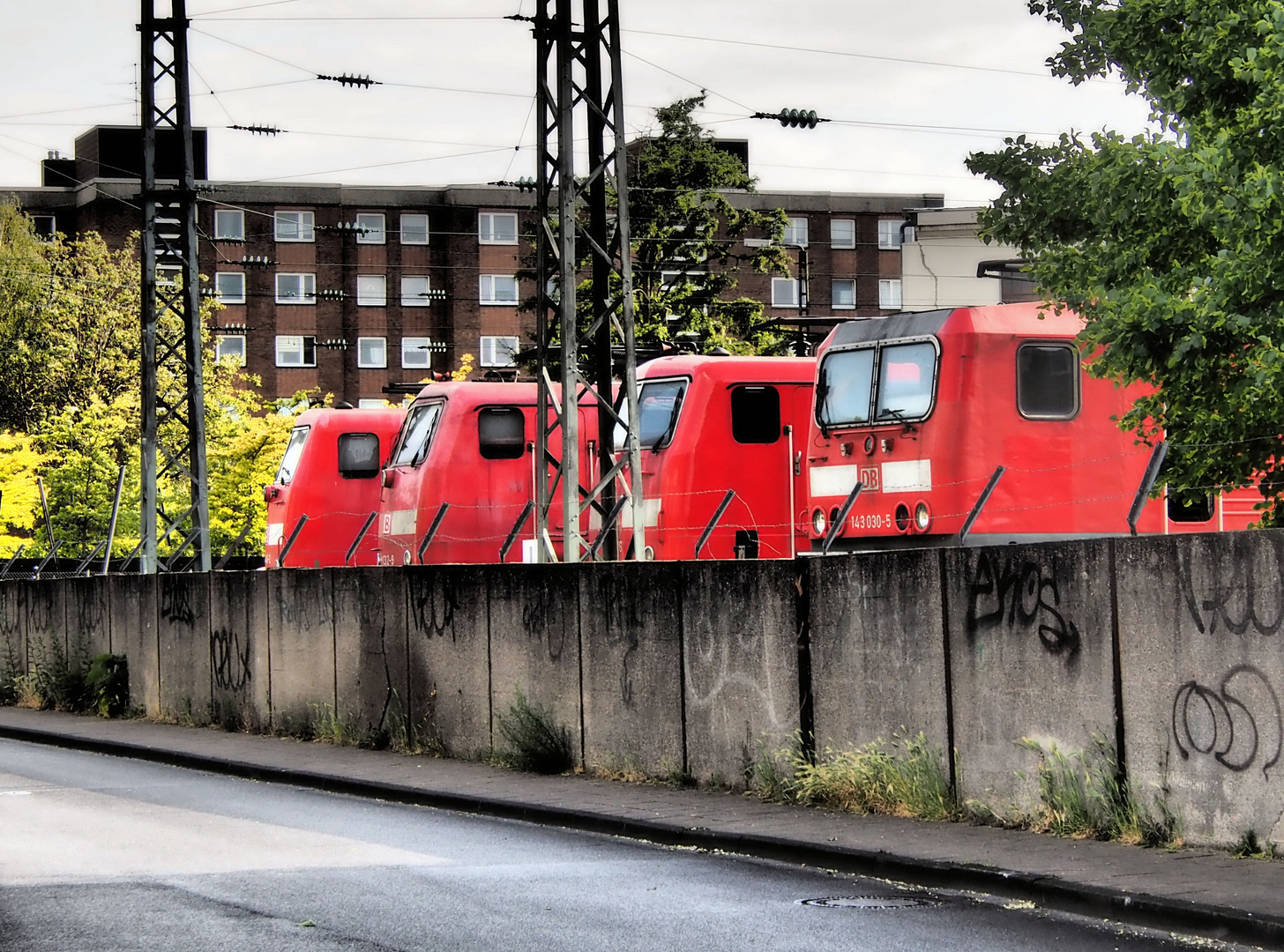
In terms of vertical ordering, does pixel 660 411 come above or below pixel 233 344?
below

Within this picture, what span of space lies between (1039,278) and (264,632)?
1001 cm

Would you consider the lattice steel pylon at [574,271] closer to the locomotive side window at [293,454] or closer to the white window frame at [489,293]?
the locomotive side window at [293,454]

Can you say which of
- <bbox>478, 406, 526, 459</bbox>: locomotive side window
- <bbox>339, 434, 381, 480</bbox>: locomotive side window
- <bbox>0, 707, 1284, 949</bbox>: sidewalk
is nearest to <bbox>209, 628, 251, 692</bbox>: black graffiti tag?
<bbox>0, 707, 1284, 949</bbox>: sidewalk

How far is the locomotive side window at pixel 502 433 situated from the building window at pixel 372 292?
61083 mm

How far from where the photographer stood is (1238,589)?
10.5 metres

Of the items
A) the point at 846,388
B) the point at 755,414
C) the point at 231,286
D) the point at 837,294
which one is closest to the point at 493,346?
the point at 231,286

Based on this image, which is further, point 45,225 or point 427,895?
point 45,225

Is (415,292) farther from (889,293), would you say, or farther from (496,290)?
(889,293)

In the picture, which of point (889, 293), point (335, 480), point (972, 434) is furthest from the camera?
point (889, 293)

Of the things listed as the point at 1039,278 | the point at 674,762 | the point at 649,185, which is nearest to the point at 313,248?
the point at 649,185

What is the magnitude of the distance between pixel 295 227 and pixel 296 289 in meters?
2.89

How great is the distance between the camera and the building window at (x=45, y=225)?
3398 inches

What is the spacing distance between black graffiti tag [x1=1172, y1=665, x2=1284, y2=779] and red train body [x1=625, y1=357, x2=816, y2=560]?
11.8 meters

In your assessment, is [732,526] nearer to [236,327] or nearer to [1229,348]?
[1229,348]
